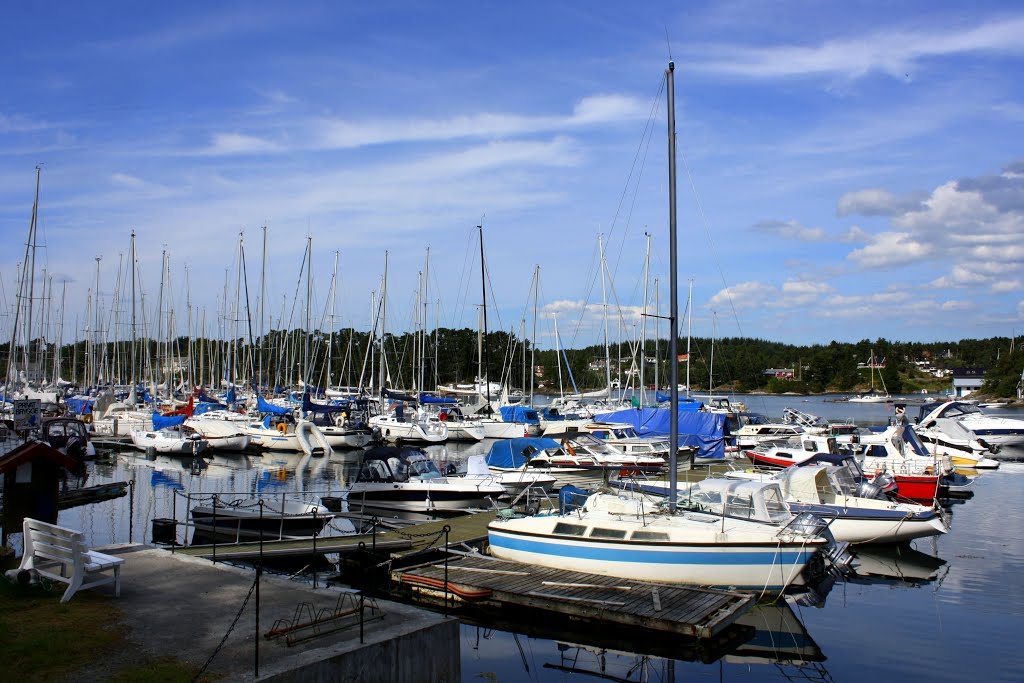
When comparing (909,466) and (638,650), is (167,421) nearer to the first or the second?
(909,466)

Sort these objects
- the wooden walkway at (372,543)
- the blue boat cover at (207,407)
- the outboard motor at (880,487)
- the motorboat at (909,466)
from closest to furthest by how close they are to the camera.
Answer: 1. the wooden walkway at (372,543)
2. the outboard motor at (880,487)
3. the motorboat at (909,466)
4. the blue boat cover at (207,407)

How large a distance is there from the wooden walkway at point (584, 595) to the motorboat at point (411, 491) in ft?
26.0

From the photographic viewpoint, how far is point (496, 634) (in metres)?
16.7

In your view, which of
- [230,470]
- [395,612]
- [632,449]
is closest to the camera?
[395,612]

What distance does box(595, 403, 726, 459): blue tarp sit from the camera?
4272 centimetres

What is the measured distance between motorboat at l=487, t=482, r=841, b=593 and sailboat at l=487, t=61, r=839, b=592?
0.8 inches

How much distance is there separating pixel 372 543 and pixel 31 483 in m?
7.38

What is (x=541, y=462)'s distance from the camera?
3669cm

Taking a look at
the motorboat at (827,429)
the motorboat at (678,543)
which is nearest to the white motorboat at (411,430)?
the motorboat at (827,429)

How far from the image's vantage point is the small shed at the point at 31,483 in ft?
53.8

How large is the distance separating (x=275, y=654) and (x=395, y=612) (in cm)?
211

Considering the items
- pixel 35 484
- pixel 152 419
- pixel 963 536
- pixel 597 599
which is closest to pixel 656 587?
pixel 597 599

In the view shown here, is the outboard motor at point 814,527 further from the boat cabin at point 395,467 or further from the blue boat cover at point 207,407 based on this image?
the blue boat cover at point 207,407

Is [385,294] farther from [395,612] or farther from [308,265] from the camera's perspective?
[395,612]
